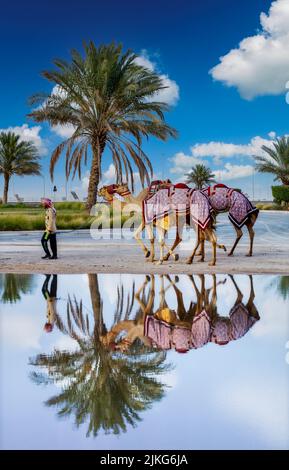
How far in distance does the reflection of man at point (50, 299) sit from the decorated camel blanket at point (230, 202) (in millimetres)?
4296

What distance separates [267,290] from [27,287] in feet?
12.1

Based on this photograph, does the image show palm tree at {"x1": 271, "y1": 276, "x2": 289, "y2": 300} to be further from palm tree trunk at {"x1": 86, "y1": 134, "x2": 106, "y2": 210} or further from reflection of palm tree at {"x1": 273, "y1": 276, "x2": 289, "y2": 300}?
palm tree trunk at {"x1": 86, "y1": 134, "x2": 106, "y2": 210}

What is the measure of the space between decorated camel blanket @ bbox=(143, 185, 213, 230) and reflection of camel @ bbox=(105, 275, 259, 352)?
3717 millimetres

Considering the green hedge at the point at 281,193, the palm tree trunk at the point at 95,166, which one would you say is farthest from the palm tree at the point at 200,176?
the palm tree trunk at the point at 95,166

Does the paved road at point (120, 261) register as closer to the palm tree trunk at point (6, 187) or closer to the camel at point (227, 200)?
the camel at point (227, 200)

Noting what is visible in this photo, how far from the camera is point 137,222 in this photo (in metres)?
28.2

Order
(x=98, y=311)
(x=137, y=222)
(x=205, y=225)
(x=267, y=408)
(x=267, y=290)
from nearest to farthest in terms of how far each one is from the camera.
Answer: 1. (x=267, y=408)
2. (x=98, y=311)
3. (x=267, y=290)
4. (x=205, y=225)
5. (x=137, y=222)

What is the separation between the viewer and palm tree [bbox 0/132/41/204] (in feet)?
175

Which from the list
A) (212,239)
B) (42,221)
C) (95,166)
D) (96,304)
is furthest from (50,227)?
(95,166)

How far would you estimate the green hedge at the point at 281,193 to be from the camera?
184ft

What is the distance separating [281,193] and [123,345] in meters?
53.6
